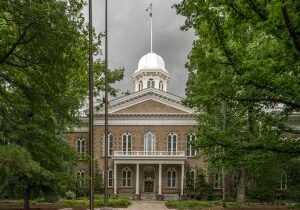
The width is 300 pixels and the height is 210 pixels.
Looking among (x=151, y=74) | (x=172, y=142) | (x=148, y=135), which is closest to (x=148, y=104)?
(x=148, y=135)

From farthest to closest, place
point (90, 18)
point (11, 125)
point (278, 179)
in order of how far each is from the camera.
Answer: point (278, 179) < point (90, 18) < point (11, 125)

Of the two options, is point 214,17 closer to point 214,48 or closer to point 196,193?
point 214,48

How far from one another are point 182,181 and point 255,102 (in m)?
37.9

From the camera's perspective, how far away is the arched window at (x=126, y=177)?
2196 inches

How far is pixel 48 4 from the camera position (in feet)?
34.2

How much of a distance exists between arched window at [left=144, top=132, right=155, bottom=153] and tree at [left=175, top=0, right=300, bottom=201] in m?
38.4

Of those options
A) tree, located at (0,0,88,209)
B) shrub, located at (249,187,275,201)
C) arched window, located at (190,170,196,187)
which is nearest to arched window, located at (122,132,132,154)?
arched window, located at (190,170,196,187)

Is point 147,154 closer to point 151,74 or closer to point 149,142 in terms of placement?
point 149,142

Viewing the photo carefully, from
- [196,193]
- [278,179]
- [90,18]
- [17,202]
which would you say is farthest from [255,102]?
[196,193]

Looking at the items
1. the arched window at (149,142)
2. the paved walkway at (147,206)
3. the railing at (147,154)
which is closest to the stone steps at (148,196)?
the railing at (147,154)

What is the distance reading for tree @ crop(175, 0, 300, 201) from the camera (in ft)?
44.8

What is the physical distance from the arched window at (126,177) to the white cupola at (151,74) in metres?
16.4

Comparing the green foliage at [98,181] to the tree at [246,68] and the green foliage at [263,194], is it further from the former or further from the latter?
the tree at [246,68]

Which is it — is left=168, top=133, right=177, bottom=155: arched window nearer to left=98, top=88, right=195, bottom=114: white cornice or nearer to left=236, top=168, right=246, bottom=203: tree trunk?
left=98, top=88, right=195, bottom=114: white cornice
